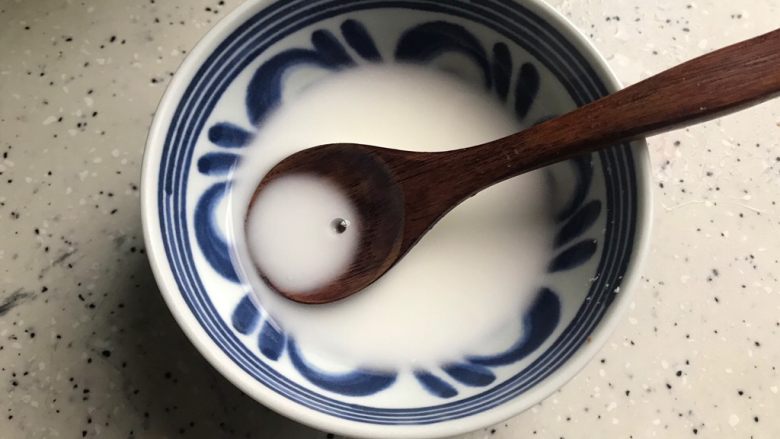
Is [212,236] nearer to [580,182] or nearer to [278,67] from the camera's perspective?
[278,67]

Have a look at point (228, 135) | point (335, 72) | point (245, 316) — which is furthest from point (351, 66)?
point (245, 316)

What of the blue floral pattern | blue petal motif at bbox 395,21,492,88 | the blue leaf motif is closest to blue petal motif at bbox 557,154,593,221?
the blue floral pattern

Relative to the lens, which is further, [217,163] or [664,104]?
[217,163]

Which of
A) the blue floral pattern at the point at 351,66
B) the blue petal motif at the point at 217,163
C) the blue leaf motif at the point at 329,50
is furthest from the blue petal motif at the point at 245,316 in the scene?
the blue leaf motif at the point at 329,50

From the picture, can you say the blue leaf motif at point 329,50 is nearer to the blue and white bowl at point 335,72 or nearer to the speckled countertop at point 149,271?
the blue and white bowl at point 335,72

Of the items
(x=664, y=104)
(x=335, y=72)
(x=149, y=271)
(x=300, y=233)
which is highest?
(x=664, y=104)

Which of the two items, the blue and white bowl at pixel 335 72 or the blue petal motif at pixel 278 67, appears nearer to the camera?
the blue and white bowl at pixel 335 72
